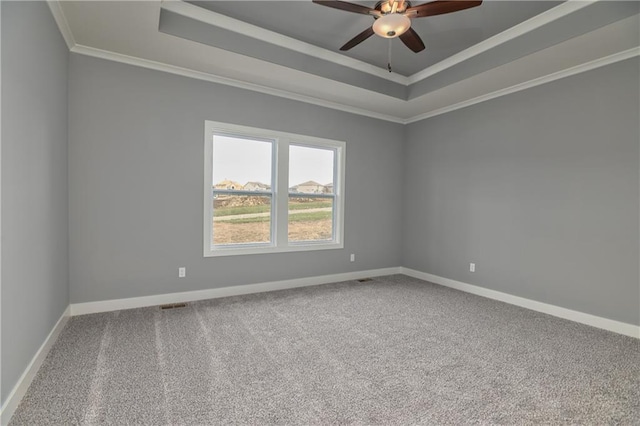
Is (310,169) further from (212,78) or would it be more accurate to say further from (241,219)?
(212,78)

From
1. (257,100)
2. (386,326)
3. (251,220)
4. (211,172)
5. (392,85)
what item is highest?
(392,85)

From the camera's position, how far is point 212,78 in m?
3.71

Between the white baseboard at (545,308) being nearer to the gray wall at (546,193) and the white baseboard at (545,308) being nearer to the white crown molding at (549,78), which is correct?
the gray wall at (546,193)

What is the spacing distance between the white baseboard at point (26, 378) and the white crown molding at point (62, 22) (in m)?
2.57

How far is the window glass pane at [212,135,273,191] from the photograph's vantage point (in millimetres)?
3902

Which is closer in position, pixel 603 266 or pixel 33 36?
pixel 33 36

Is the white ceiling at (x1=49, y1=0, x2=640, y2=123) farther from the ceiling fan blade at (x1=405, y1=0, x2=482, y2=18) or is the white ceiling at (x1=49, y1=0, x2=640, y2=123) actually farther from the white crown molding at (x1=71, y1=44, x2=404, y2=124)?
the ceiling fan blade at (x1=405, y1=0, x2=482, y2=18)

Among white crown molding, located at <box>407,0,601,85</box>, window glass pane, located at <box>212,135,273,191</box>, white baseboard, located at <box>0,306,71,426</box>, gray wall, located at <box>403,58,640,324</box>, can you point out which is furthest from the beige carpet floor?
white crown molding, located at <box>407,0,601,85</box>

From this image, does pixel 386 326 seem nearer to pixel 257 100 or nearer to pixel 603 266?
pixel 603 266

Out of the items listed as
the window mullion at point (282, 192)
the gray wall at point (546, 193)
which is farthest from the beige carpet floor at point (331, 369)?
the window mullion at point (282, 192)

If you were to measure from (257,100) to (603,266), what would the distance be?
4.36 meters

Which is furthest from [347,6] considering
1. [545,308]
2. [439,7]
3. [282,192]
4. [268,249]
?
[545,308]

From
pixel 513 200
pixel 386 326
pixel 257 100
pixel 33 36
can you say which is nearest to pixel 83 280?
pixel 33 36

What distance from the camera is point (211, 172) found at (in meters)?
3.76
